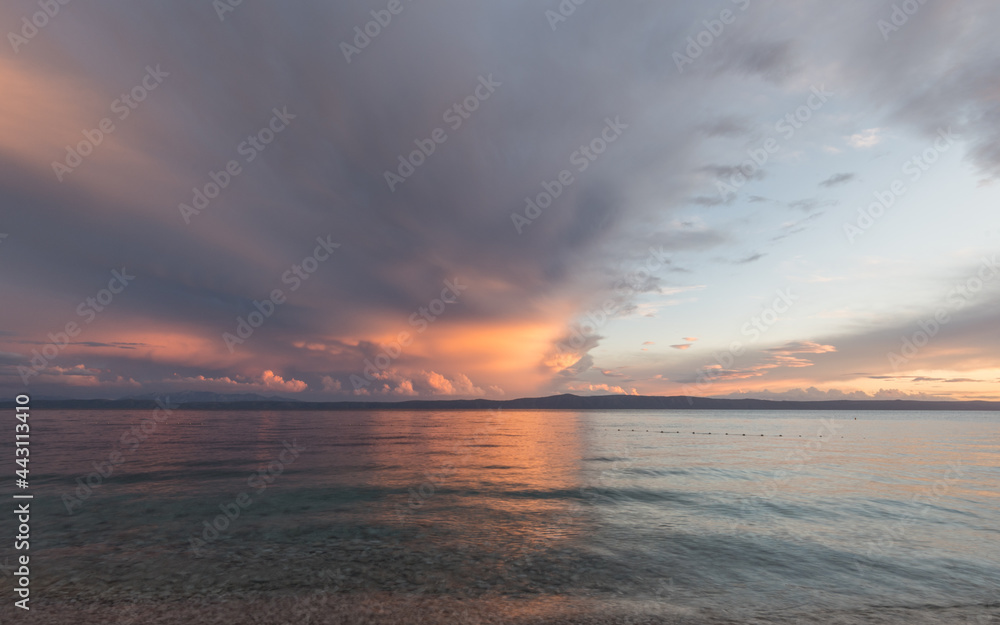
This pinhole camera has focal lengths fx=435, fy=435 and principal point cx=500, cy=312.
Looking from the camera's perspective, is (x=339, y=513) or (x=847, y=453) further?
(x=847, y=453)

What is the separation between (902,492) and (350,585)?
44408 mm

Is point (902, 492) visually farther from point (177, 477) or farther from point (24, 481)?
point (24, 481)

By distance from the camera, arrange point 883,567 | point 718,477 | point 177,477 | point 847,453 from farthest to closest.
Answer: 1. point 847,453
2. point 718,477
3. point 177,477
4. point 883,567

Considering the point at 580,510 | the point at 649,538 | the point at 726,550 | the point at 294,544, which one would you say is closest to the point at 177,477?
Result: the point at 294,544

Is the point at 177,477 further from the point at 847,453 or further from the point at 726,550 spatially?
the point at 847,453

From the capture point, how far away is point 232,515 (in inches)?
1045

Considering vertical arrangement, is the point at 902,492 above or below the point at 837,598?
below

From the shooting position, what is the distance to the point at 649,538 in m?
22.7

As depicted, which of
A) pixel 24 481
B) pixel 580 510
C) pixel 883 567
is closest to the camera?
pixel 883 567

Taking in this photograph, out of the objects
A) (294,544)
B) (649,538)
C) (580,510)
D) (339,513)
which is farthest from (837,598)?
(339,513)

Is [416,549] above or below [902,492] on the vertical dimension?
above

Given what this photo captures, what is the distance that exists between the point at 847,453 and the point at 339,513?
7819 cm

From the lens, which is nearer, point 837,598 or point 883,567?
point 837,598

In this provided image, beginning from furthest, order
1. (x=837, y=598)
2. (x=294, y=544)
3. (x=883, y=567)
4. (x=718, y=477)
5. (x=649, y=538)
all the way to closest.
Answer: (x=718, y=477), (x=649, y=538), (x=294, y=544), (x=883, y=567), (x=837, y=598)
